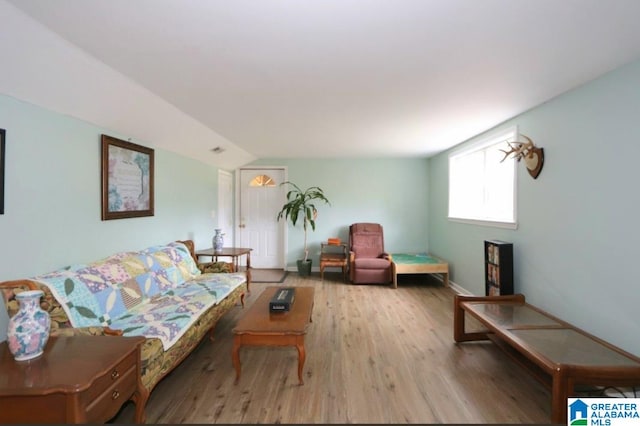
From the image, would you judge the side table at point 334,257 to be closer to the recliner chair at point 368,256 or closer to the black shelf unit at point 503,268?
the recliner chair at point 368,256

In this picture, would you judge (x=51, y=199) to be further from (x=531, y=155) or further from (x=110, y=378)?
(x=531, y=155)

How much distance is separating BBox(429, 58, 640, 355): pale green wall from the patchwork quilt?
316cm

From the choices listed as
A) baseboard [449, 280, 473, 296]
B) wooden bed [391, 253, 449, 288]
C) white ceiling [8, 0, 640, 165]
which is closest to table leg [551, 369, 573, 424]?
white ceiling [8, 0, 640, 165]

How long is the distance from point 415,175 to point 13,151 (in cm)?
558

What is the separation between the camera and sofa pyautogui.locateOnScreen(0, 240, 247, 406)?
1.86m

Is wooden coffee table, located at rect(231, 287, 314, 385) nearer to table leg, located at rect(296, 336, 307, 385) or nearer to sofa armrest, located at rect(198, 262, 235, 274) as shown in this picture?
table leg, located at rect(296, 336, 307, 385)

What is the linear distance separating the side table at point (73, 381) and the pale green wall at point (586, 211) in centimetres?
317

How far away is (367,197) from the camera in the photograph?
5.83 metres

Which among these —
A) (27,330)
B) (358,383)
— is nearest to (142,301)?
(27,330)

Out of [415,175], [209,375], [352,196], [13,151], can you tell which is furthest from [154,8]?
[415,175]

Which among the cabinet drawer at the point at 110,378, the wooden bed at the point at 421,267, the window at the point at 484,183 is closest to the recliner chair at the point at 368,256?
the wooden bed at the point at 421,267

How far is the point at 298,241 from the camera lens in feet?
19.3

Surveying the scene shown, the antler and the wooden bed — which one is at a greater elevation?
the antler

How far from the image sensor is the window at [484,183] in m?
3.39
